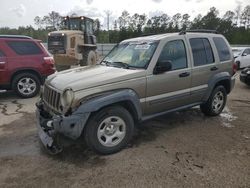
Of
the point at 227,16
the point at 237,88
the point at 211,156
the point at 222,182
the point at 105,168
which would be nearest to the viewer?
the point at 222,182

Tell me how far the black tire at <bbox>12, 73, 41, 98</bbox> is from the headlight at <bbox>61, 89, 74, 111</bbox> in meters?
4.97

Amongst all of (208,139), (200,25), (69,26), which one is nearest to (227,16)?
(200,25)

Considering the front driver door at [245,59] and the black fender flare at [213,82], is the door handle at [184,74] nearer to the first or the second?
the black fender flare at [213,82]

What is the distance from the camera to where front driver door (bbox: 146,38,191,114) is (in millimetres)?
5086

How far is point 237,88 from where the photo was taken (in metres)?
10.8

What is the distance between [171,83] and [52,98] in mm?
2111

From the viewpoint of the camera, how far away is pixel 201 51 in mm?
5984

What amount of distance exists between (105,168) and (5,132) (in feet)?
8.74

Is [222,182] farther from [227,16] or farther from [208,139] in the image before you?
[227,16]

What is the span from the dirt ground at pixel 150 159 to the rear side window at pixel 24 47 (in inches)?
125

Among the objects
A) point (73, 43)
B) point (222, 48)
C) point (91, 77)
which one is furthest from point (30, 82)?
point (73, 43)

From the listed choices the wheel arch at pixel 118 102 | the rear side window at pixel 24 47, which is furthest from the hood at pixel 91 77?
the rear side window at pixel 24 47

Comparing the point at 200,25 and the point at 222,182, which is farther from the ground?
the point at 200,25

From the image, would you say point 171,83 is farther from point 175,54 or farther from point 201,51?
point 201,51
